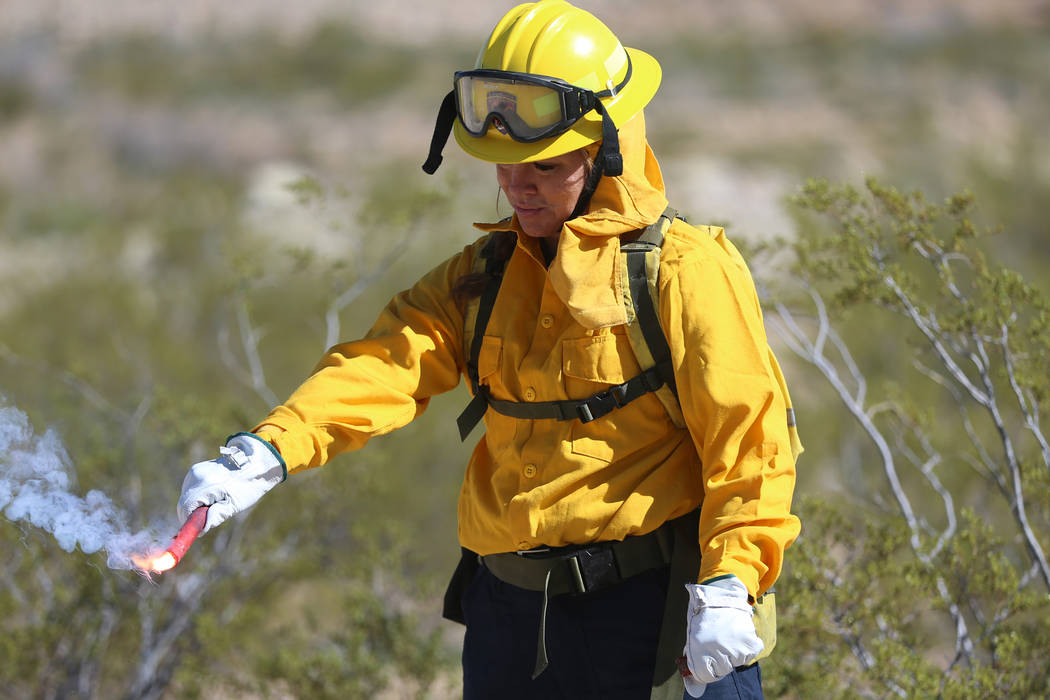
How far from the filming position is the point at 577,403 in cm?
214

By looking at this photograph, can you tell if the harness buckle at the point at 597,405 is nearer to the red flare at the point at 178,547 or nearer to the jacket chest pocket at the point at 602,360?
the jacket chest pocket at the point at 602,360

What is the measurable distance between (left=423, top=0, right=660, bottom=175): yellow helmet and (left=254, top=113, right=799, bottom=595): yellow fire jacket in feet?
0.27

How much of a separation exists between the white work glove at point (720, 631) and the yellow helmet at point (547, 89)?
77 cm

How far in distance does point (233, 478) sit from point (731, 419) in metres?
0.87

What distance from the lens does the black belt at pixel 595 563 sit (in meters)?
2.16

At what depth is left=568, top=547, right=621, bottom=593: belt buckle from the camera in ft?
7.07

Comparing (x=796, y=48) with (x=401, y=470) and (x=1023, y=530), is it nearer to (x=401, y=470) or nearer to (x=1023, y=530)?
(x=401, y=470)

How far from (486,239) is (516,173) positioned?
0.78 ft

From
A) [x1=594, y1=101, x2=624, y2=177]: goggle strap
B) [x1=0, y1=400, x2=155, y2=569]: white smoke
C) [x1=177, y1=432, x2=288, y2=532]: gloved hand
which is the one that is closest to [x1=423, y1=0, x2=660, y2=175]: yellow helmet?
[x1=594, y1=101, x2=624, y2=177]: goggle strap

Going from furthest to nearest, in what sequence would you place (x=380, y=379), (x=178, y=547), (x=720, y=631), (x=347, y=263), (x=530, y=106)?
(x=347, y=263), (x=380, y=379), (x=530, y=106), (x=178, y=547), (x=720, y=631)

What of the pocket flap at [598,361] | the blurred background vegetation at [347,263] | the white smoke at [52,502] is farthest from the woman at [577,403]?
the blurred background vegetation at [347,263]

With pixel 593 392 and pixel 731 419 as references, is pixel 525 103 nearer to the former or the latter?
pixel 593 392

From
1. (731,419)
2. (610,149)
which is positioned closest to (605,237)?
(610,149)

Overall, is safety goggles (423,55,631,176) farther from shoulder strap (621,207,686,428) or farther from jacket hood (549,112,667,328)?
shoulder strap (621,207,686,428)
